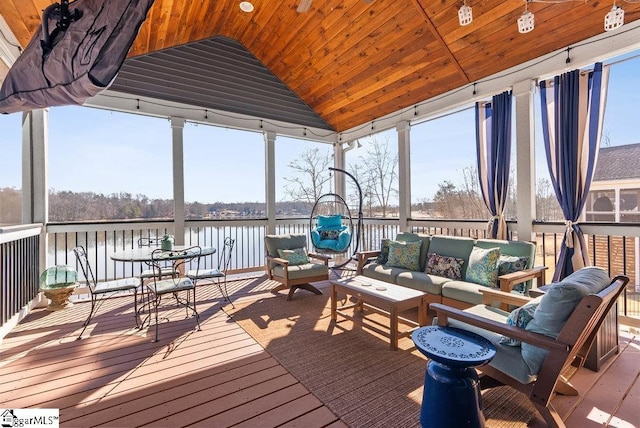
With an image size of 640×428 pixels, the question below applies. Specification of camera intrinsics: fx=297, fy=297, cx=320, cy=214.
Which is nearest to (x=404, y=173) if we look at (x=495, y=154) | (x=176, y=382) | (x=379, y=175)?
(x=379, y=175)

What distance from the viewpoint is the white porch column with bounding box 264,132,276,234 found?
6.05 m

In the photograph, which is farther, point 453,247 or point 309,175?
point 309,175

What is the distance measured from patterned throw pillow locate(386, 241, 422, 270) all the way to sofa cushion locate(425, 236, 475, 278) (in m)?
0.20

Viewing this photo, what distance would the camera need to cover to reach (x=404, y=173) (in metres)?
5.54

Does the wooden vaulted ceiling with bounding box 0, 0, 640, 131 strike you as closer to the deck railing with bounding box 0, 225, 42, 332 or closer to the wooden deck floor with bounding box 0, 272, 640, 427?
the deck railing with bounding box 0, 225, 42, 332

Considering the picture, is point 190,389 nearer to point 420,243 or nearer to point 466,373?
point 466,373

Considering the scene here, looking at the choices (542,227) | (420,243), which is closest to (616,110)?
(542,227)

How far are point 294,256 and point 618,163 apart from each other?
416cm

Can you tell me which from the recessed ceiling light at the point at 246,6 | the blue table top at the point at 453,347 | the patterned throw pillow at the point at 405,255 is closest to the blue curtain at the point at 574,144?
the patterned throw pillow at the point at 405,255

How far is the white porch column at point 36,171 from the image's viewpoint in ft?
12.9

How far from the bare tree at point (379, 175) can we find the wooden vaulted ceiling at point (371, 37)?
0.89 meters

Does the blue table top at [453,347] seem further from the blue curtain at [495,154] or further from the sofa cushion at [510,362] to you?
the blue curtain at [495,154]

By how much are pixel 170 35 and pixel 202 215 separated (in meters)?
2.93

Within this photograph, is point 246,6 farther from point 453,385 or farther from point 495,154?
point 453,385
